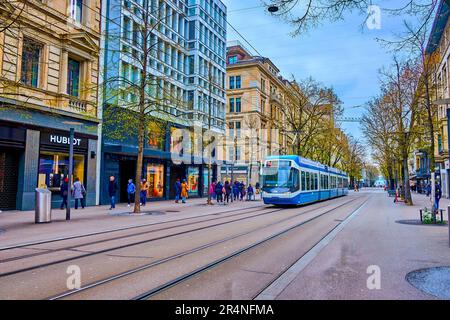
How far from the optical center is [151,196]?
96.0 feet

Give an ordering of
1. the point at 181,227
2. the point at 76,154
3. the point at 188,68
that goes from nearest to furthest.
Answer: the point at 181,227 < the point at 76,154 < the point at 188,68

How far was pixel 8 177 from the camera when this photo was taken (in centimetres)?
1831

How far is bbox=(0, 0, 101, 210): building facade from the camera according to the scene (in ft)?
58.6

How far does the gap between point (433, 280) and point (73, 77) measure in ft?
71.0

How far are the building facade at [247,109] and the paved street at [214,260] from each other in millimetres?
42621

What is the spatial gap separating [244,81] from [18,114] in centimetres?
4383

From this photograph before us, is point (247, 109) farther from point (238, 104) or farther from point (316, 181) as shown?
point (316, 181)

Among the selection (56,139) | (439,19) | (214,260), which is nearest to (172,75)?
(56,139)

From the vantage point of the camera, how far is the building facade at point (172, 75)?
24781 mm

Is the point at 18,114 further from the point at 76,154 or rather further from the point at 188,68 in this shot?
the point at 188,68

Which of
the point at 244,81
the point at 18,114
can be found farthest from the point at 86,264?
the point at 244,81

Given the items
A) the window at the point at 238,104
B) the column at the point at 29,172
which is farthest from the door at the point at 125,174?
the window at the point at 238,104

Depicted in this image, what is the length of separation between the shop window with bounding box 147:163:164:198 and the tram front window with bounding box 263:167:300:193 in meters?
10.0

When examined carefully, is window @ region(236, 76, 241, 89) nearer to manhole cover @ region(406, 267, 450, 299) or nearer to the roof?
the roof
